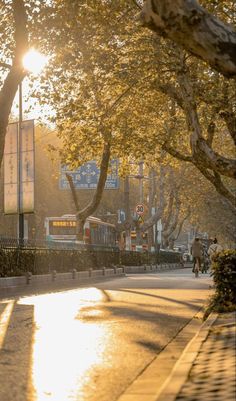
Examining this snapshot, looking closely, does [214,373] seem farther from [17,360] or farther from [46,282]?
[46,282]

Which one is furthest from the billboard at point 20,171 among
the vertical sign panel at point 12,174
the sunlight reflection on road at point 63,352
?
the sunlight reflection on road at point 63,352

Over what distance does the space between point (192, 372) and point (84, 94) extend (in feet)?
52.5

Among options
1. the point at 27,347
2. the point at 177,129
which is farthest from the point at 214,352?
the point at 177,129

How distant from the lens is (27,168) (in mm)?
27344

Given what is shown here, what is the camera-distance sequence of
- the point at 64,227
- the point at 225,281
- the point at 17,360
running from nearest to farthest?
the point at 17,360
the point at 225,281
the point at 64,227

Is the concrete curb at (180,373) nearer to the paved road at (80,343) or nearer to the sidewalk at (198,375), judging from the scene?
the sidewalk at (198,375)

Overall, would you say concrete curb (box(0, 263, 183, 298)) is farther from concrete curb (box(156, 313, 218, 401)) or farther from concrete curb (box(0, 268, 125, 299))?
concrete curb (box(156, 313, 218, 401))

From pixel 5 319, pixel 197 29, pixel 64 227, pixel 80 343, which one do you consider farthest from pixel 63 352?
pixel 64 227

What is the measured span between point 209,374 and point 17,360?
8.74ft

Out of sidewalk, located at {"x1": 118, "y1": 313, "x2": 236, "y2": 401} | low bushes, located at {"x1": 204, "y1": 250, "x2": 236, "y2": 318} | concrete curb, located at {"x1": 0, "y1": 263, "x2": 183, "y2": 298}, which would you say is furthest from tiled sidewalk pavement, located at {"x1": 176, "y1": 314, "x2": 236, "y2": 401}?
concrete curb, located at {"x1": 0, "y1": 263, "x2": 183, "y2": 298}

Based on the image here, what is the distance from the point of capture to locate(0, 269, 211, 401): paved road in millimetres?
6602

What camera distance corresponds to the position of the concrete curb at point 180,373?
5465 millimetres

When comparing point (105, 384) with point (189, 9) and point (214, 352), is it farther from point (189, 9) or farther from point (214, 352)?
point (189, 9)

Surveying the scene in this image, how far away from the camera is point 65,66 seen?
818 inches
